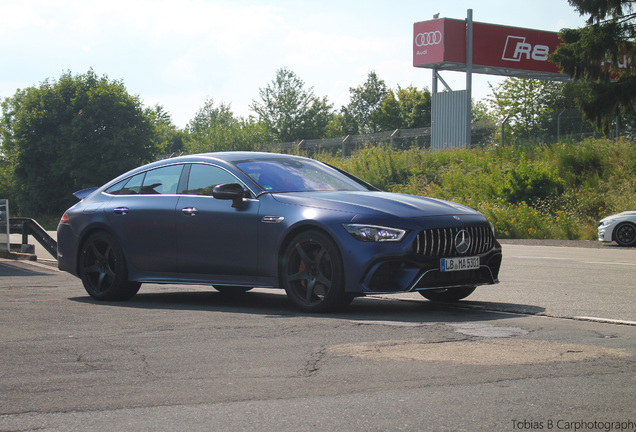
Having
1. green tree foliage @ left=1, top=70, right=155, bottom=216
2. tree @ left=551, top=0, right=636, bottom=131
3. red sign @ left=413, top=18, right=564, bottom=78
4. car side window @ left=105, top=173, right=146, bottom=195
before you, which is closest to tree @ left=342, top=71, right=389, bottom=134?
green tree foliage @ left=1, top=70, right=155, bottom=216

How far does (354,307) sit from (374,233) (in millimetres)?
1128

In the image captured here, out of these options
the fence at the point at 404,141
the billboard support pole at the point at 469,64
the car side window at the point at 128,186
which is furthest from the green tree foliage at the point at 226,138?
the car side window at the point at 128,186

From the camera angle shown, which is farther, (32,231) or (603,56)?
(603,56)

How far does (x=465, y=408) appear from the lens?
404 cm

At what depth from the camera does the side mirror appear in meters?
8.02

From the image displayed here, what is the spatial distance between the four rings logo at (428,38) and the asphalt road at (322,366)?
29.1 metres

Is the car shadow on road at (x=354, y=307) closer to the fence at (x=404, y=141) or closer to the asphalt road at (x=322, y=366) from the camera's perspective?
the asphalt road at (x=322, y=366)

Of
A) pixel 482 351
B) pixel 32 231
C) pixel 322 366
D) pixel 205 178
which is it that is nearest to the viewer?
pixel 322 366

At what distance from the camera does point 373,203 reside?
24.6ft

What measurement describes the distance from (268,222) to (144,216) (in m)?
1.75

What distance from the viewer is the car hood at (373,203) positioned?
24.0ft

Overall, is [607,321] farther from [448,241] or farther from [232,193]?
[232,193]

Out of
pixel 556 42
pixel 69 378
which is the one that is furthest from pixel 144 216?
pixel 556 42

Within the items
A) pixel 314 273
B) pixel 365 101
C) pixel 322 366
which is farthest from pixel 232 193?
pixel 365 101
